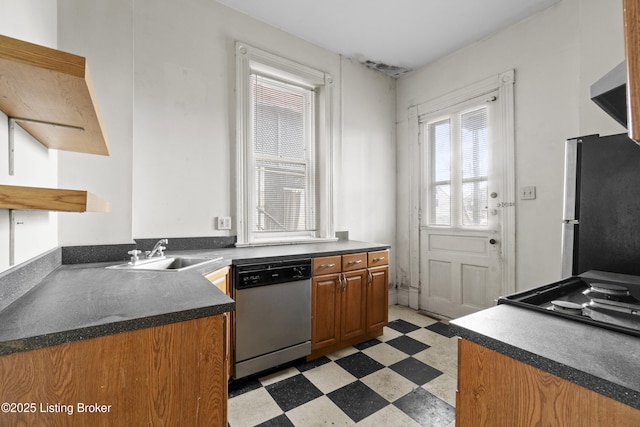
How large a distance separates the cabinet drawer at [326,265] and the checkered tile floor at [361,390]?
0.70 meters

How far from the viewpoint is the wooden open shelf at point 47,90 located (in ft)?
2.33

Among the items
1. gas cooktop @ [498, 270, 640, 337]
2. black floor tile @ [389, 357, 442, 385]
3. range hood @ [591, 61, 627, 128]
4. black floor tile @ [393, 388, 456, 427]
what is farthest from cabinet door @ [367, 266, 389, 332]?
range hood @ [591, 61, 627, 128]

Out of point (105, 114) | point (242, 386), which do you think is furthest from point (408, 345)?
point (105, 114)

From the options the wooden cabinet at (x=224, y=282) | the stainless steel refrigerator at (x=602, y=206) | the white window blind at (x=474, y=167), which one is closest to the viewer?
the stainless steel refrigerator at (x=602, y=206)

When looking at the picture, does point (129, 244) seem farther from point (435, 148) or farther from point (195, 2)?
point (435, 148)

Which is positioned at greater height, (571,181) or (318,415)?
(571,181)

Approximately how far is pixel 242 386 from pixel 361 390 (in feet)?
2.58

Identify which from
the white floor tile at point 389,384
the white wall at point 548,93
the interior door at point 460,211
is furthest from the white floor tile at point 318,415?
the white wall at point 548,93

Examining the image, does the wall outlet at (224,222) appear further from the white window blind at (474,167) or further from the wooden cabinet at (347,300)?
the white window blind at (474,167)

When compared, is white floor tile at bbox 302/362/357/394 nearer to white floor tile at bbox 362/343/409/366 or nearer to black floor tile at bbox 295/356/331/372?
black floor tile at bbox 295/356/331/372

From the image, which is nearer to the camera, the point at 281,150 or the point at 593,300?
the point at 593,300

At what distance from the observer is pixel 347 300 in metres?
2.40

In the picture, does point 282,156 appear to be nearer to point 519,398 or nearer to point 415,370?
point 415,370

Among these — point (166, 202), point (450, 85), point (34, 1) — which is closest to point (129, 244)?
point (166, 202)
